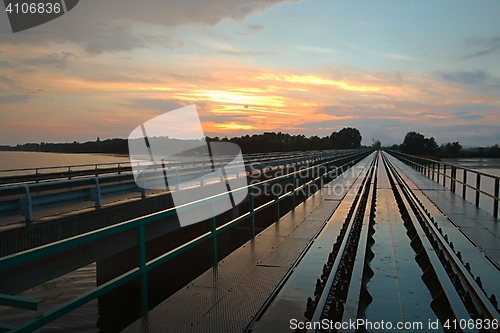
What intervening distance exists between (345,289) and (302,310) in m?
1.04

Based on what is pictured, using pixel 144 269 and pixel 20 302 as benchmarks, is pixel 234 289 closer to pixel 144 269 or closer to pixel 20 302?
pixel 144 269

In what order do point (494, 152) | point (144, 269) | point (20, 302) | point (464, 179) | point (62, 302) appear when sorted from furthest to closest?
1. point (494, 152)
2. point (464, 179)
3. point (62, 302)
4. point (144, 269)
5. point (20, 302)

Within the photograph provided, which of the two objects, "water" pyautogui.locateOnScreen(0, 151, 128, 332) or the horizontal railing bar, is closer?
the horizontal railing bar

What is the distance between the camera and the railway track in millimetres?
→ 5137

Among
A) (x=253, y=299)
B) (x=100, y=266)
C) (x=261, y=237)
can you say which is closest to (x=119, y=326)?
(x=100, y=266)

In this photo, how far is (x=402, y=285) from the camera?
22.0ft

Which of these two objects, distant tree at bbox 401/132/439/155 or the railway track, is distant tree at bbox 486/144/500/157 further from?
the railway track

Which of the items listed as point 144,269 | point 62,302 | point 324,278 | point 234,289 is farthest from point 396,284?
point 62,302

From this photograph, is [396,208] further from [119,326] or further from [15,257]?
[15,257]

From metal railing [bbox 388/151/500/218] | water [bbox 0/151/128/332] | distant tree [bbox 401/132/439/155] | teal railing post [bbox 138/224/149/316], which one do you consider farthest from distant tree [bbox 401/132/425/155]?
teal railing post [bbox 138/224/149/316]

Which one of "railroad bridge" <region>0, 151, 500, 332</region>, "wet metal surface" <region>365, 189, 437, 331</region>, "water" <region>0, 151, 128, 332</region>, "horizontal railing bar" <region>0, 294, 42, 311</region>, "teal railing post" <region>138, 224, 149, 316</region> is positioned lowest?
"water" <region>0, 151, 128, 332</region>

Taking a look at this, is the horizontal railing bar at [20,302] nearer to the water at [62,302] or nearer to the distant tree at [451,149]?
the water at [62,302]

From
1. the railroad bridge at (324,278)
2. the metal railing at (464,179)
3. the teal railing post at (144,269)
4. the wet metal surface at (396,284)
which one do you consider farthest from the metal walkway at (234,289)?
the metal railing at (464,179)

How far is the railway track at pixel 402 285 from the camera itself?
5.14 metres
